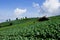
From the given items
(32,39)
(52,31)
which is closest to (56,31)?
(52,31)

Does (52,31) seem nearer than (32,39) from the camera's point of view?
No

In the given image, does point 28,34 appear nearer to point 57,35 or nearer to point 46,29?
point 46,29

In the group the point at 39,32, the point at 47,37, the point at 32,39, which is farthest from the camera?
the point at 39,32

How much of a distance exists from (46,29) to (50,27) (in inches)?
57.1

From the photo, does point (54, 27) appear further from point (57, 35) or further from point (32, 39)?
point (32, 39)

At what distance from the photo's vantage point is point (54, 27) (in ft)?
128

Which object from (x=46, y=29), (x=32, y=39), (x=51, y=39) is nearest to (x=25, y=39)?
(x=32, y=39)

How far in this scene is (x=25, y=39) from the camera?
3344cm

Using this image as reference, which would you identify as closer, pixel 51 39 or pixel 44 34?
pixel 51 39

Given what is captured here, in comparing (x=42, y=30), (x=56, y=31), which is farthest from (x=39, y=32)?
(x=56, y=31)

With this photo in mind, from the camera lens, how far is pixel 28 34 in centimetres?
3909

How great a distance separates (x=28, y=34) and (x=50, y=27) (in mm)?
4853

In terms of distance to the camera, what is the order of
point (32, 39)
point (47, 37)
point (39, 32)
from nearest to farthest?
point (32, 39) < point (47, 37) < point (39, 32)

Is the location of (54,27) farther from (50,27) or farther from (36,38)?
(36,38)
